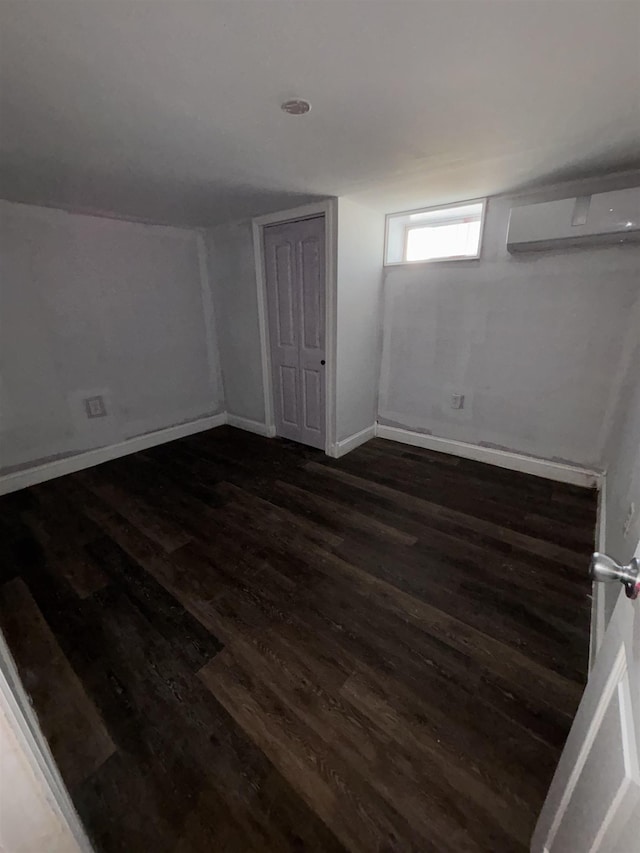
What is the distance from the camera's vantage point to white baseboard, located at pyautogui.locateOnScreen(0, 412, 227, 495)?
277 centimetres

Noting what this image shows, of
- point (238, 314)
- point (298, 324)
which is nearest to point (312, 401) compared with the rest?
point (298, 324)

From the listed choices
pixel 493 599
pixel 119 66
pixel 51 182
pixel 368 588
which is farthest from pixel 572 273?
pixel 51 182

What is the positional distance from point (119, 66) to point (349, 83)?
2.52 feet

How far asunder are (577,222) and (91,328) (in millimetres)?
3729

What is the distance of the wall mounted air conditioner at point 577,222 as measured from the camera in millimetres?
2047

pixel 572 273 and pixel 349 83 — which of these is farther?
pixel 572 273

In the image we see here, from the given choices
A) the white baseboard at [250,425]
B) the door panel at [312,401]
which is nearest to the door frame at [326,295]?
the white baseboard at [250,425]

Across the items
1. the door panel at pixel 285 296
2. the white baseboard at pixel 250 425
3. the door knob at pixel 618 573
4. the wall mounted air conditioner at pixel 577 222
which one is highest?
the wall mounted air conditioner at pixel 577 222

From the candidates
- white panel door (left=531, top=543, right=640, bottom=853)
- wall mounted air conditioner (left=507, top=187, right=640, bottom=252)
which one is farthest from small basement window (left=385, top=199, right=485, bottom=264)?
white panel door (left=531, top=543, right=640, bottom=853)

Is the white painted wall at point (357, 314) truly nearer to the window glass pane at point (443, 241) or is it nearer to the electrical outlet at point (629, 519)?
the window glass pane at point (443, 241)

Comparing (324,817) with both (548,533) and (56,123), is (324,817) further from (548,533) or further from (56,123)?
(56,123)

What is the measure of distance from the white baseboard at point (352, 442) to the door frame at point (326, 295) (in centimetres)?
6

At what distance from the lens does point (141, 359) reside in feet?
11.1

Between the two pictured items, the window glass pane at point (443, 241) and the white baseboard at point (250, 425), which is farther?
the white baseboard at point (250, 425)
